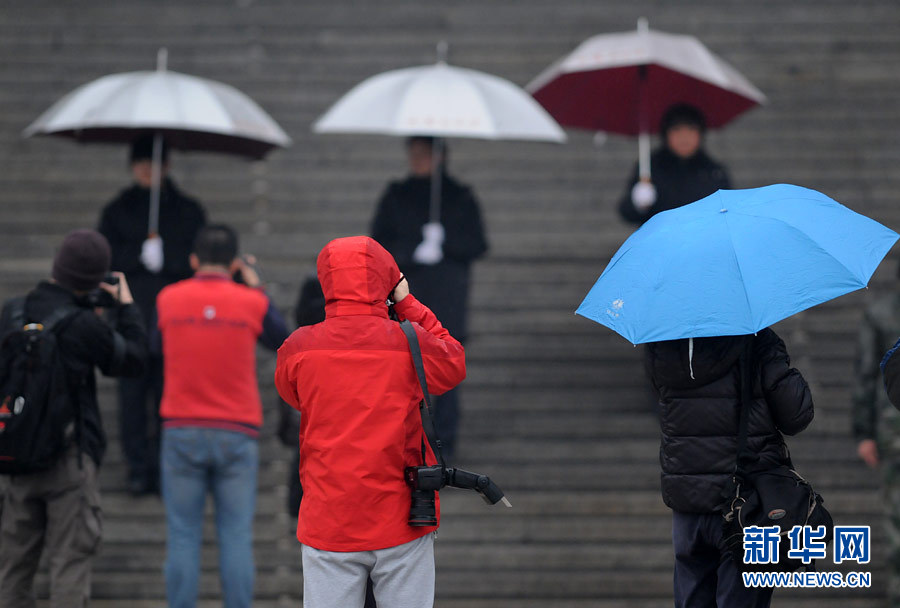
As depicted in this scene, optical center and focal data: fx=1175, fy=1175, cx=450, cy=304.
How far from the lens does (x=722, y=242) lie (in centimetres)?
385

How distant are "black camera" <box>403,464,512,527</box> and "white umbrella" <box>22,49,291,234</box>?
139 inches

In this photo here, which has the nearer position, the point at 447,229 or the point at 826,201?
the point at 826,201

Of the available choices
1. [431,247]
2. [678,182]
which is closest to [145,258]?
[431,247]

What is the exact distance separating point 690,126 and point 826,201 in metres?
3.52

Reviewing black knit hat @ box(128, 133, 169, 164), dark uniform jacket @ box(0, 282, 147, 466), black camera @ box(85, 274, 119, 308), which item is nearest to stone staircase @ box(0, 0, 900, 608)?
black knit hat @ box(128, 133, 169, 164)

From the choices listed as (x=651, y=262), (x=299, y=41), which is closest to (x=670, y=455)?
(x=651, y=262)

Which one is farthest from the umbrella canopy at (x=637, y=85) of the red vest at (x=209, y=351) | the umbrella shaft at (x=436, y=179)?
the red vest at (x=209, y=351)

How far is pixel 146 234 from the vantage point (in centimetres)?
723

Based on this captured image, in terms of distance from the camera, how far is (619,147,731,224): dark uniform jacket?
744cm

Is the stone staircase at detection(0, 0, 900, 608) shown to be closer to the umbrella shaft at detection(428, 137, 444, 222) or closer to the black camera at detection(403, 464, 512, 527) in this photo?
the umbrella shaft at detection(428, 137, 444, 222)

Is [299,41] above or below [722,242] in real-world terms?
above

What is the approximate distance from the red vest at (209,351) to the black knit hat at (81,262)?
→ 622 mm

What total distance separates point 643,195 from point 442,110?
138cm

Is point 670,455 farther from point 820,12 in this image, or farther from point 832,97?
point 820,12
